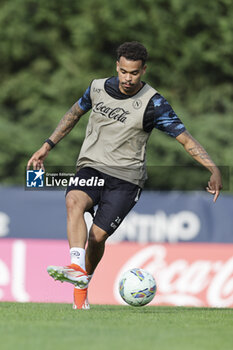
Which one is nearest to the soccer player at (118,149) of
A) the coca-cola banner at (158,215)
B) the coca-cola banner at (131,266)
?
the coca-cola banner at (131,266)

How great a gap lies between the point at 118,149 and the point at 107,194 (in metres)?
0.45

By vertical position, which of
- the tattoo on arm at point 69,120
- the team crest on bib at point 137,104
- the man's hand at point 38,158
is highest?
the team crest on bib at point 137,104

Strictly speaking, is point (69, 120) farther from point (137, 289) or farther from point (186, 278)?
point (186, 278)

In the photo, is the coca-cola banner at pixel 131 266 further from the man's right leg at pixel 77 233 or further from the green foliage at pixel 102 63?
the green foliage at pixel 102 63

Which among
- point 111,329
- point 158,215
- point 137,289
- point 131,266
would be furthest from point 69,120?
point 158,215

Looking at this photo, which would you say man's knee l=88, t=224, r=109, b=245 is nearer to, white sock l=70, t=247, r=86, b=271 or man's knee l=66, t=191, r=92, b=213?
man's knee l=66, t=191, r=92, b=213

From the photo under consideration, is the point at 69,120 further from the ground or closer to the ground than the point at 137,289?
further from the ground

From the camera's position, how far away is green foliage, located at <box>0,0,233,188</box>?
83.7 ft

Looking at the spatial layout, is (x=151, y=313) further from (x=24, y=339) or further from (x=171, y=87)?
(x=171, y=87)

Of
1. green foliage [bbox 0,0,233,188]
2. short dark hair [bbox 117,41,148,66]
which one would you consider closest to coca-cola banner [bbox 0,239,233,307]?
short dark hair [bbox 117,41,148,66]

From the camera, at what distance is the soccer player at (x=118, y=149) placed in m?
7.82

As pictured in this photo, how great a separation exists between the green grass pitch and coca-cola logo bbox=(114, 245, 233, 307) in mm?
5694

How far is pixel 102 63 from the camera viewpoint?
2739 centimetres

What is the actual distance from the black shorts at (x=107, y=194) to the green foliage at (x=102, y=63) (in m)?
16.6
